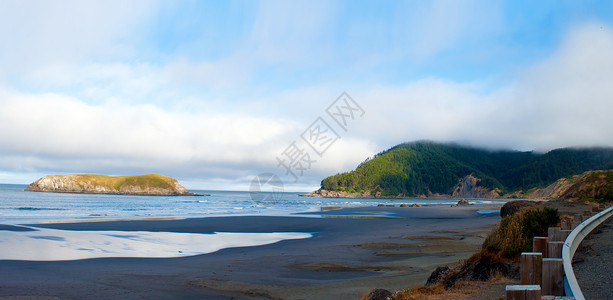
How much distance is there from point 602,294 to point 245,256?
11539 millimetres

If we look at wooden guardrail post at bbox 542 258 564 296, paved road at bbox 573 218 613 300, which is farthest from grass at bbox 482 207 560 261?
wooden guardrail post at bbox 542 258 564 296

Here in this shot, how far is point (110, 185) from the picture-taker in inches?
6422

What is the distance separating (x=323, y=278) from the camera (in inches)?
430

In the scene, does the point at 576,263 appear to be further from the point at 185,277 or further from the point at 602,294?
the point at 185,277

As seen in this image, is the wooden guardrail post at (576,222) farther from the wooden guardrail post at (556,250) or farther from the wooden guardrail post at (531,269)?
the wooden guardrail post at (531,269)

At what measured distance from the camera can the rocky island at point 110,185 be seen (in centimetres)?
15262

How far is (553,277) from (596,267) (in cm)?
462

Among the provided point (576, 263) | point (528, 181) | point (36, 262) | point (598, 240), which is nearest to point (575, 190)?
point (598, 240)

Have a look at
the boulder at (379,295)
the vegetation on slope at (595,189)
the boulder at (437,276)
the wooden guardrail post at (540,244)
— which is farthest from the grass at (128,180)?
the wooden guardrail post at (540,244)

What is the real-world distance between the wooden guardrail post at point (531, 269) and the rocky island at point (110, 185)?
6717 inches

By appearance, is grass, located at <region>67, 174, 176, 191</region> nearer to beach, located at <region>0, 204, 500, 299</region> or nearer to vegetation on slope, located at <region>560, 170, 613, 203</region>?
vegetation on slope, located at <region>560, 170, 613, 203</region>

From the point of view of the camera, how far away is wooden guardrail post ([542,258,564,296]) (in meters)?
3.79

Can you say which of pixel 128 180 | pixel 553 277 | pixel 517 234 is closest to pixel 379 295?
pixel 553 277

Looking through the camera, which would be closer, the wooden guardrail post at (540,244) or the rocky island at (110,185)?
the wooden guardrail post at (540,244)
